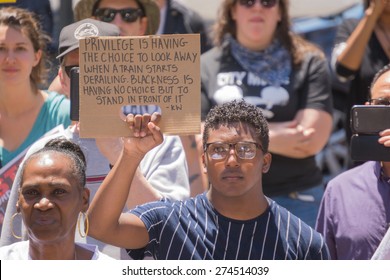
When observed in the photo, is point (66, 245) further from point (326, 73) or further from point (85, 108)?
point (326, 73)

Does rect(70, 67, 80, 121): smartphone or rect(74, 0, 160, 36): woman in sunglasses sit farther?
rect(74, 0, 160, 36): woman in sunglasses

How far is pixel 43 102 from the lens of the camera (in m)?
5.34

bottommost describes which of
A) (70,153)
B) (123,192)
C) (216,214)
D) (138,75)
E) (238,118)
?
(216,214)

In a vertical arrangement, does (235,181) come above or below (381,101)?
below

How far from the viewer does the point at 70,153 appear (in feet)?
13.7

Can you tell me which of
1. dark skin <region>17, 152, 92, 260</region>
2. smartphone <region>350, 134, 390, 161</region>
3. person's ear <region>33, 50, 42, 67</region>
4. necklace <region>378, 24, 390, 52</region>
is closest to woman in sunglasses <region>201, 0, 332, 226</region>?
necklace <region>378, 24, 390, 52</region>

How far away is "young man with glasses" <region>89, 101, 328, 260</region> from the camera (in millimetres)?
401

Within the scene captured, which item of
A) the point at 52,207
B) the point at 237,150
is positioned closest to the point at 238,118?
the point at 237,150

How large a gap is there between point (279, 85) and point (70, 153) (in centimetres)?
199

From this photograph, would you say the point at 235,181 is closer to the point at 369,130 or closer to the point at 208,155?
the point at 208,155

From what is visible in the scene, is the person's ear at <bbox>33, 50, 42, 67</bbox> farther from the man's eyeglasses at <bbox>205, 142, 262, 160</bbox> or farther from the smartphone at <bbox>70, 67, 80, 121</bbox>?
the man's eyeglasses at <bbox>205, 142, 262, 160</bbox>

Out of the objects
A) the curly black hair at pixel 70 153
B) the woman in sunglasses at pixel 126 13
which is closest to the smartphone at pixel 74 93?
the curly black hair at pixel 70 153

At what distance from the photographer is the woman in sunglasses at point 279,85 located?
5.90 m
